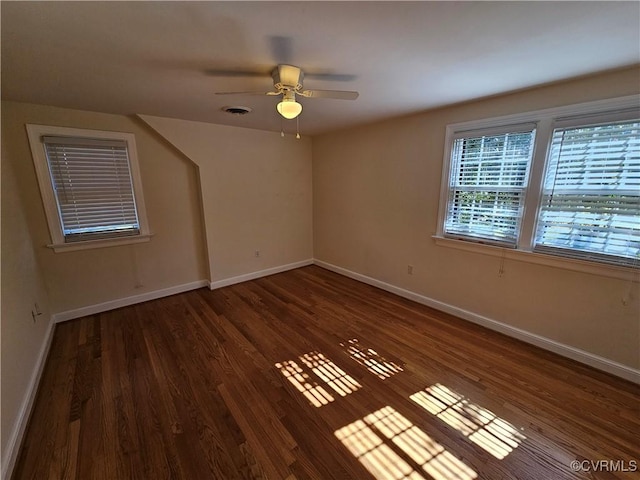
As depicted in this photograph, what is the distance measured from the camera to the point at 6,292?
1.72 metres

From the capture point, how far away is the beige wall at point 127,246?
2.50 m

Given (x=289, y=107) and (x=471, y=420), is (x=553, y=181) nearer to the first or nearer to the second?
(x=471, y=420)

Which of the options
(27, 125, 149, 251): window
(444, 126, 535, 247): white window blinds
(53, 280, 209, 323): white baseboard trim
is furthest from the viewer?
(53, 280, 209, 323): white baseboard trim

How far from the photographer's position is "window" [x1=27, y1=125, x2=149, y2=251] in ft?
8.54

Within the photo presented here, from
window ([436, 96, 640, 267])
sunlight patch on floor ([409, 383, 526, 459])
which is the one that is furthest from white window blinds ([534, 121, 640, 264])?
sunlight patch on floor ([409, 383, 526, 459])

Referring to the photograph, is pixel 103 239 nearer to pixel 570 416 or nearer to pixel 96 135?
pixel 96 135

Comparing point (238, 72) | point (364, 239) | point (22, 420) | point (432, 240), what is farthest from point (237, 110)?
point (22, 420)

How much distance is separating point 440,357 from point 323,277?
2210 mm

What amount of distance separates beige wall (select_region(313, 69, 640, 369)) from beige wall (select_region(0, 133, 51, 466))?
3474 mm

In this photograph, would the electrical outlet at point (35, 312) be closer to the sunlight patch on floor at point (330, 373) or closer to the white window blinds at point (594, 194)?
the sunlight patch on floor at point (330, 373)

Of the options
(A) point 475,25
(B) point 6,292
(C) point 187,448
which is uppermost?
(A) point 475,25

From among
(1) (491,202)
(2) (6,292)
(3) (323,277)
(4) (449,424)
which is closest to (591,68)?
(1) (491,202)

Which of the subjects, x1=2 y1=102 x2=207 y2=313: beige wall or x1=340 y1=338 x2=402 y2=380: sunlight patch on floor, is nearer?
x1=340 y1=338 x2=402 y2=380: sunlight patch on floor

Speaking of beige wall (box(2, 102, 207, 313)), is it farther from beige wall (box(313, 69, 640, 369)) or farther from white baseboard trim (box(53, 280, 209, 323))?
beige wall (box(313, 69, 640, 369))
